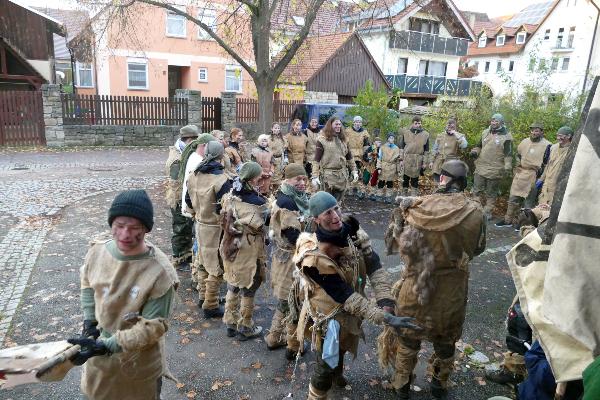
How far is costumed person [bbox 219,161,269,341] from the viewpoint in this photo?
→ 443cm

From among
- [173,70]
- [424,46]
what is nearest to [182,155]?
[173,70]

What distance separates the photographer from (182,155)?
596 centimetres

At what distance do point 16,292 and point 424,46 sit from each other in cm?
3174

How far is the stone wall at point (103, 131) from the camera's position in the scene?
16031 mm

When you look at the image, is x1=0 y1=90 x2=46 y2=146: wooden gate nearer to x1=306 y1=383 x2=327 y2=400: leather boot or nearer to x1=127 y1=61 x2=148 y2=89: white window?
x1=127 y1=61 x2=148 y2=89: white window

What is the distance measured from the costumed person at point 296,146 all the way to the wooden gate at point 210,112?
33.9 ft

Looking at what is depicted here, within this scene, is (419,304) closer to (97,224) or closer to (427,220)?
(427,220)

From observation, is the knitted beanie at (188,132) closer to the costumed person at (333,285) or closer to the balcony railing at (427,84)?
the costumed person at (333,285)

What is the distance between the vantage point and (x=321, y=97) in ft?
77.8

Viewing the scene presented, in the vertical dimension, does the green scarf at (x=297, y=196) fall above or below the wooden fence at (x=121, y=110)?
below

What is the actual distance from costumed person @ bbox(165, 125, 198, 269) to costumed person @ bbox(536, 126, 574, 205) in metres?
6.17

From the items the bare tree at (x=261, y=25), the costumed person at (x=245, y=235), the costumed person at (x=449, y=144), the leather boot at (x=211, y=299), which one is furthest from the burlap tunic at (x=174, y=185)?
the costumed person at (x=449, y=144)

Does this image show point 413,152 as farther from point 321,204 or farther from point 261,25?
point 321,204

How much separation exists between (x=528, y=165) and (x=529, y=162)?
2.9 inches
